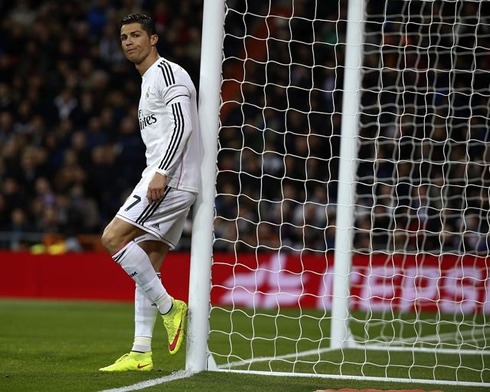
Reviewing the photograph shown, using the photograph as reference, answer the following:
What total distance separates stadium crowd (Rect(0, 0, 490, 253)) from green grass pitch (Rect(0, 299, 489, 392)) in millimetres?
2333

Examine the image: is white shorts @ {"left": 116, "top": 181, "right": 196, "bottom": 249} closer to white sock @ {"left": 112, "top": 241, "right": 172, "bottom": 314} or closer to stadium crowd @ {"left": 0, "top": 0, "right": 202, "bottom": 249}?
white sock @ {"left": 112, "top": 241, "right": 172, "bottom": 314}

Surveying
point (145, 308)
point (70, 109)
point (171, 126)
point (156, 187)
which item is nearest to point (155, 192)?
point (156, 187)

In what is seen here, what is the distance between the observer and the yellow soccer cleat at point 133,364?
19.8 ft

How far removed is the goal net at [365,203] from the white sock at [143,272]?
0.69 meters

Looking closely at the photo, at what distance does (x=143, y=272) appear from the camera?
19.5 feet

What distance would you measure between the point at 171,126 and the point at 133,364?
150cm

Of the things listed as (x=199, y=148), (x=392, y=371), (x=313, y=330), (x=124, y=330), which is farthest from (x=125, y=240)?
(x=313, y=330)

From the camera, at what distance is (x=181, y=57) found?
17250 mm

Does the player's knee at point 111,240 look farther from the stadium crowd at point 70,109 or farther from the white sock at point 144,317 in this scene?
the stadium crowd at point 70,109

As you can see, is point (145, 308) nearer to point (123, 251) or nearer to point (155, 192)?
point (123, 251)

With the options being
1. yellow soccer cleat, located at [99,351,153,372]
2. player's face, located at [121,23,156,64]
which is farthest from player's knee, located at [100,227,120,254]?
player's face, located at [121,23,156,64]

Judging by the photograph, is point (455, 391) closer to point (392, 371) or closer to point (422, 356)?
point (392, 371)

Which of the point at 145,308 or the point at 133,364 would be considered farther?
the point at 145,308

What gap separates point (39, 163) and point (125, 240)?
34.9 ft
